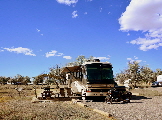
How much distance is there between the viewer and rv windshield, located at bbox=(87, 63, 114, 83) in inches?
663

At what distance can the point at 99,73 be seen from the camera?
17.1 meters

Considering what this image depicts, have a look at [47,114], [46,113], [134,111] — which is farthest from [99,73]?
[47,114]

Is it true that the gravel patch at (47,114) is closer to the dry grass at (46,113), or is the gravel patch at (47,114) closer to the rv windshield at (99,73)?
the dry grass at (46,113)

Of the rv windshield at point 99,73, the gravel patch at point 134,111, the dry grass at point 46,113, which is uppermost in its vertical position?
the rv windshield at point 99,73

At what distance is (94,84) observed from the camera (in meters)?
16.5

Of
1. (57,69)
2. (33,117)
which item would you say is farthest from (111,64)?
(57,69)

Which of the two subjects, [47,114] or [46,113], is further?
[46,113]

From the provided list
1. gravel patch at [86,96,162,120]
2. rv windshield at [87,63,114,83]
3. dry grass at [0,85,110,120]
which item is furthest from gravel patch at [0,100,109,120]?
rv windshield at [87,63,114,83]

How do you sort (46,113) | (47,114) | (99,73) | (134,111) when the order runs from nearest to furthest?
(47,114) < (46,113) < (134,111) < (99,73)

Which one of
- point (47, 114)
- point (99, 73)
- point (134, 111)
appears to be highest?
point (99, 73)

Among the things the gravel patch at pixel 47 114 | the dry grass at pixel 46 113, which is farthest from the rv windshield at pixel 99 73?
the gravel patch at pixel 47 114

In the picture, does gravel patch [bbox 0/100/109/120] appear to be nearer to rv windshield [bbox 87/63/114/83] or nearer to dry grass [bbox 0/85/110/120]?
dry grass [bbox 0/85/110/120]

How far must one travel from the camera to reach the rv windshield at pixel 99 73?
55.3 feet

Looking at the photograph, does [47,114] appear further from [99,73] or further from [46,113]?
[99,73]
